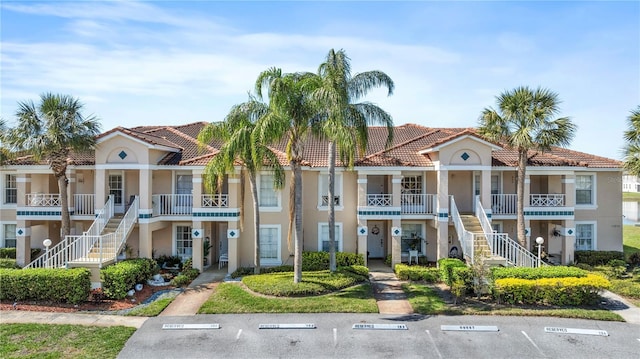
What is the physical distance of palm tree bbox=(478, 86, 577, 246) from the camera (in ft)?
61.4

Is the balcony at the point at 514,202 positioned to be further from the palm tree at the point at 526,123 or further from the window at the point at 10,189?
the window at the point at 10,189

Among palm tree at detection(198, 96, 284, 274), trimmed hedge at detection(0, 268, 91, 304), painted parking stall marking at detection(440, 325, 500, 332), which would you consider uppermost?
palm tree at detection(198, 96, 284, 274)

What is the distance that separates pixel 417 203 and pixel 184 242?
1323 centimetres

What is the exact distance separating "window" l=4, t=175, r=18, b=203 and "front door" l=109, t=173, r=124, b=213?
621 centimetres

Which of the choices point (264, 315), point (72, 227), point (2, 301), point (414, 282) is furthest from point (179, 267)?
point (414, 282)

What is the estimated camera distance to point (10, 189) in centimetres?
2283

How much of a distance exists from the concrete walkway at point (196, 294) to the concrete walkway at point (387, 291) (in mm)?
7090

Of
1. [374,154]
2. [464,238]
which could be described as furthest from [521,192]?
[374,154]

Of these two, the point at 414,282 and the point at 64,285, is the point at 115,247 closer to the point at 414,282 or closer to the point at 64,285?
the point at 64,285

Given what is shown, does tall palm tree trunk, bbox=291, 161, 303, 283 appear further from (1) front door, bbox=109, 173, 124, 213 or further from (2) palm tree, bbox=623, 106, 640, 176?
(2) palm tree, bbox=623, 106, 640, 176

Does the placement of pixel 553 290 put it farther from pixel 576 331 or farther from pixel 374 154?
pixel 374 154

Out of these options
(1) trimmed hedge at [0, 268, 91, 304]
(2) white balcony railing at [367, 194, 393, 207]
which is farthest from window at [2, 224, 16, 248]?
(2) white balcony railing at [367, 194, 393, 207]

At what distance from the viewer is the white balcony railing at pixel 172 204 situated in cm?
2070

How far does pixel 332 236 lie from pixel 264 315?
5.15m
